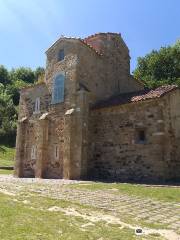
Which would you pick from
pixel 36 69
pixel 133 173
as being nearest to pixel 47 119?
pixel 133 173

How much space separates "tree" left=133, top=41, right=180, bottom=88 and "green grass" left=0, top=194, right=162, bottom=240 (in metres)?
25.4

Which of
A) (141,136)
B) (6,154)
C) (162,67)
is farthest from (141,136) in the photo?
(6,154)

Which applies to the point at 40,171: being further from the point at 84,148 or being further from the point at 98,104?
the point at 98,104

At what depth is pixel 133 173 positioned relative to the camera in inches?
696

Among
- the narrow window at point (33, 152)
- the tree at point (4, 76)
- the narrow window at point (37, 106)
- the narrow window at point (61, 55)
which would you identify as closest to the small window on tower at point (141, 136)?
the narrow window at point (33, 152)

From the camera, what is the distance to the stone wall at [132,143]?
16859mm

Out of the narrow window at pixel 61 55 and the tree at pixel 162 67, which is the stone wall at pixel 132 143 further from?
the tree at pixel 162 67

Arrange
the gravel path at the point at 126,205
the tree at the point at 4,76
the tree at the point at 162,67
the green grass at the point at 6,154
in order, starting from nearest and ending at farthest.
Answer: the gravel path at the point at 126,205 < the tree at the point at 162,67 < the green grass at the point at 6,154 < the tree at the point at 4,76

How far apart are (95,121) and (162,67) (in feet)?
54.1

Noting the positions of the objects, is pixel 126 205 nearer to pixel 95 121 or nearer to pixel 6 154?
pixel 95 121

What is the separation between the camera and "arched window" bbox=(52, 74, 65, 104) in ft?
68.9

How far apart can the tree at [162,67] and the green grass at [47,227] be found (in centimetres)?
2541

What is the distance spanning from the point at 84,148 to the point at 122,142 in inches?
99.2

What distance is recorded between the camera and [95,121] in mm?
20172
